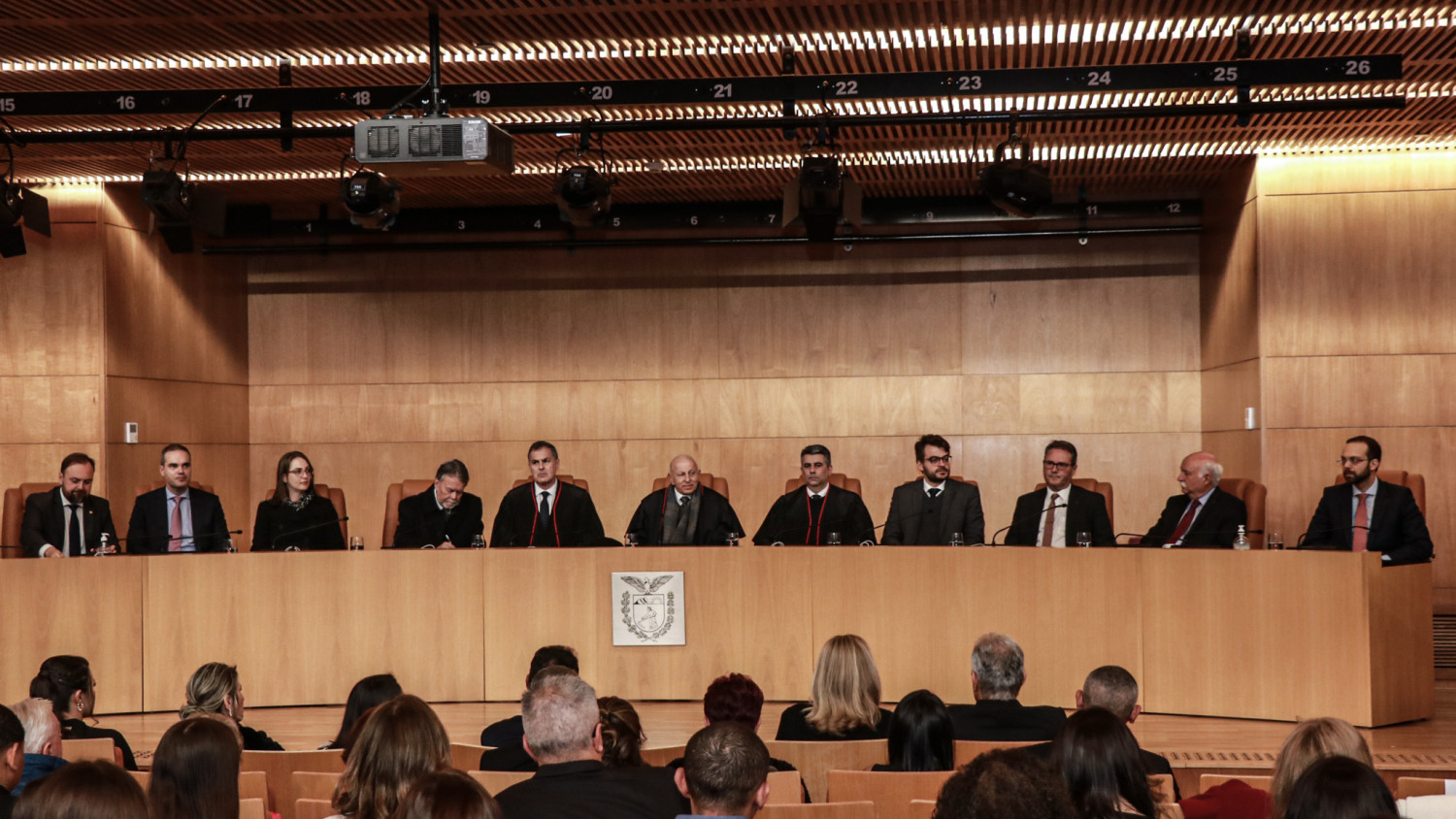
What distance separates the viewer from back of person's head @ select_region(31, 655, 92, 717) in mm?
4434

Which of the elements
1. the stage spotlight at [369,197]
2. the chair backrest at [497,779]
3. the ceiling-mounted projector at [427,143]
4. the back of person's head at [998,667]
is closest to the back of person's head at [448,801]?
the chair backrest at [497,779]

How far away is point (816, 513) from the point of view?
7.53 m

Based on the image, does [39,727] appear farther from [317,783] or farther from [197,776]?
[197,776]

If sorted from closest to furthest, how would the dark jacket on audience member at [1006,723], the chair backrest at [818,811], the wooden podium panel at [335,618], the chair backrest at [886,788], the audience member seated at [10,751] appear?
the chair backrest at [818,811]
the audience member seated at [10,751]
the chair backrest at [886,788]
the dark jacket on audience member at [1006,723]
the wooden podium panel at [335,618]

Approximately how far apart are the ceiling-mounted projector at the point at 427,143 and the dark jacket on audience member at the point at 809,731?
9.55ft

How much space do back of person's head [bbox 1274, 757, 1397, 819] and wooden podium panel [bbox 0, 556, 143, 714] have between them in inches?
234

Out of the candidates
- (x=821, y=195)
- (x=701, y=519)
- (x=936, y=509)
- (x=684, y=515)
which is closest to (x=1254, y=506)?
(x=936, y=509)

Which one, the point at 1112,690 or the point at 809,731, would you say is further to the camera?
the point at 809,731

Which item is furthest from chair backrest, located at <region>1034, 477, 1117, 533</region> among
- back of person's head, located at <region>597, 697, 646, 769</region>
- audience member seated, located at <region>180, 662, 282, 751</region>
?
audience member seated, located at <region>180, 662, 282, 751</region>

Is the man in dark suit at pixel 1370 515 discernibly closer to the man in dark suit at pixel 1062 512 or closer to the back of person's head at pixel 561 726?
the man in dark suit at pixel 1062 512

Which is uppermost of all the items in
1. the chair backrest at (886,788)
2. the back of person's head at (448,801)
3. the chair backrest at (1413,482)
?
the chair backrest at (1413,482)

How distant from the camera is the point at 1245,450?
29.3 feet

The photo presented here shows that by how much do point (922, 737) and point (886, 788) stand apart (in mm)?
327

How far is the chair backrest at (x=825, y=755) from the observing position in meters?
3.87
